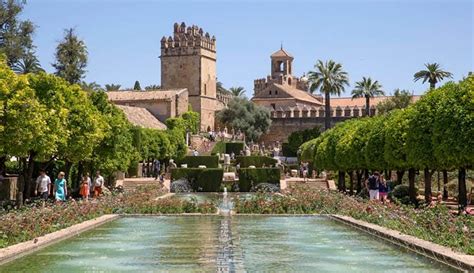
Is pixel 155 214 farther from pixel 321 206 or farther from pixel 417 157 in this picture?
pixel 417 157

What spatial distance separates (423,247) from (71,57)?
47.1 m

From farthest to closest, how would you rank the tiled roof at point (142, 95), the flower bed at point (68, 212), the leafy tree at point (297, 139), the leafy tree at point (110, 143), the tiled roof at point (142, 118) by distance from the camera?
the tiled roof at point (142, 95)
the leafy tree at point (297, 139)
the tiled roof at point (142, 118)
the leafy tree at point (110, 143)
the flower bed at point (68, 212)

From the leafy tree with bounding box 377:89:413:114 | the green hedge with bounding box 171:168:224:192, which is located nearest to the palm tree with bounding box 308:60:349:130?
the leafy tree with bounding box 377:89:413:114

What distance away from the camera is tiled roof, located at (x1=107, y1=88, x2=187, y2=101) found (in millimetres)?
74750

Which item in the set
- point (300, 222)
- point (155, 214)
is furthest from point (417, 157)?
point (155, 214)

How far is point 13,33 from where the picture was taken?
45.7 meters

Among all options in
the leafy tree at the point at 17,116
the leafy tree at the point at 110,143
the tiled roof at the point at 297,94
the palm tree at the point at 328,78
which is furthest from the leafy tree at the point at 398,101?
the leafy tree at the point at 17,116

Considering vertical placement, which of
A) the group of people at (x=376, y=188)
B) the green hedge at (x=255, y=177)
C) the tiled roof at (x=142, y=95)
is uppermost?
the tiled roof at (x=142, y=95)

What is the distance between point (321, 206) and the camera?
20.0 meters

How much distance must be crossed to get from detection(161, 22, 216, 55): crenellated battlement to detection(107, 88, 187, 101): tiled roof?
11.5 metres

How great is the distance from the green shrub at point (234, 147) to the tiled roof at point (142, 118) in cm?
599

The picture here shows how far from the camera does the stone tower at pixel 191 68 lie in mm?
85500

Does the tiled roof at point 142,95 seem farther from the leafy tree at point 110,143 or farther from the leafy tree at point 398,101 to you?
the leafy tree at point 110,143

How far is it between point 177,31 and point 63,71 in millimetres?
36208
